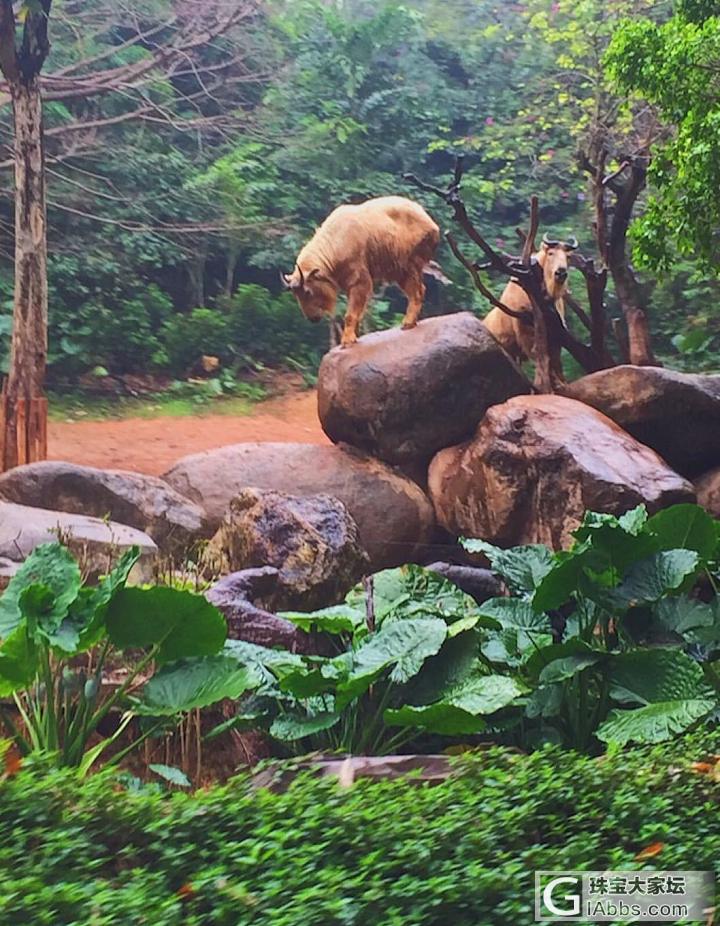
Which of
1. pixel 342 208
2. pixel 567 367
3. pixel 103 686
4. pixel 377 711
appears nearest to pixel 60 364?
pixel 342 208

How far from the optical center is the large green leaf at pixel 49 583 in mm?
3641

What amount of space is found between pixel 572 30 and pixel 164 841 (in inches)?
445

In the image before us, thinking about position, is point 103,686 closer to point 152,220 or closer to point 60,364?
point 60,364

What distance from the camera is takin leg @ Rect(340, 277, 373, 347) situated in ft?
26.7

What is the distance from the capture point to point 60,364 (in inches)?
366

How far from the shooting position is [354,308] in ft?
26.7

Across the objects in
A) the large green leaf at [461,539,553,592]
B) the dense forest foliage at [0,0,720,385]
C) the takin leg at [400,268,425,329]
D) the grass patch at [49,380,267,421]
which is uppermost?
the dense forest foliage at [0,0,720,385]

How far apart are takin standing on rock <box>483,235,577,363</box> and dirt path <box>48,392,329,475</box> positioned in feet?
5.99

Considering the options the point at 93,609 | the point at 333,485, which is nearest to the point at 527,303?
the point at 333,485

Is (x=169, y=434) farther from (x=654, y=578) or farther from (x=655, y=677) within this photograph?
(x=655, y=677)

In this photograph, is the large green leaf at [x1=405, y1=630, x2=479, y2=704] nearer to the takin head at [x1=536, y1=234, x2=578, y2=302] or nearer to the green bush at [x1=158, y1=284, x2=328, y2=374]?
the takin head at [x1=536, y1=234, x2=578, y2=302]

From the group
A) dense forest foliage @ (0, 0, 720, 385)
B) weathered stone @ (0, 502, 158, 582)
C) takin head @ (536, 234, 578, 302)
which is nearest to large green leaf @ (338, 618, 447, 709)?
weathered stone @ (0, 502, 158, 582)

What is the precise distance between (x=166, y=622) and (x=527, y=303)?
6122 millimetres

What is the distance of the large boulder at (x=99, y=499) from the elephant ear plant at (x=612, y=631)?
9.44ft
